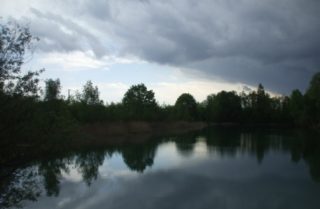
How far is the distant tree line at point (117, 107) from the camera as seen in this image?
7000 millimetres

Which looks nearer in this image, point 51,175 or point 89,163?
point 51,175

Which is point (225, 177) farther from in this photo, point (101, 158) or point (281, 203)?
point (101, 158)

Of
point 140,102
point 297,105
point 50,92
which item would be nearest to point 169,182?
point 50,92

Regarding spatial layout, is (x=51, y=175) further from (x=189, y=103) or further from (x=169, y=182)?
(x=189, y=103)

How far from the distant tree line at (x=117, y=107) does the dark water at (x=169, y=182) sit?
1.31m

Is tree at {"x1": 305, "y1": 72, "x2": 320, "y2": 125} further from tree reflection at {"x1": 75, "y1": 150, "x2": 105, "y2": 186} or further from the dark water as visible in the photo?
tree reflection at {"x1": 75, "y1": 150, "x2": 105, "y2": 186}

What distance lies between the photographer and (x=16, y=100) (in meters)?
6.94

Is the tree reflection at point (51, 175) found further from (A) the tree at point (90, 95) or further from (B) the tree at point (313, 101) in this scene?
(B) the tree at point (313, 101)

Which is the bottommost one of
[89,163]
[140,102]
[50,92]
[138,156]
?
[89,163]

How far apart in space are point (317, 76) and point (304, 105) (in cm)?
1503

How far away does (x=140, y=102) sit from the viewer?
79.2m

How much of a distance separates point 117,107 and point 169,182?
4516cm

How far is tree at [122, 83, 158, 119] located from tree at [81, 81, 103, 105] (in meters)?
14.9

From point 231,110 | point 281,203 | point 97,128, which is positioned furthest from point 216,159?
point 231,110
